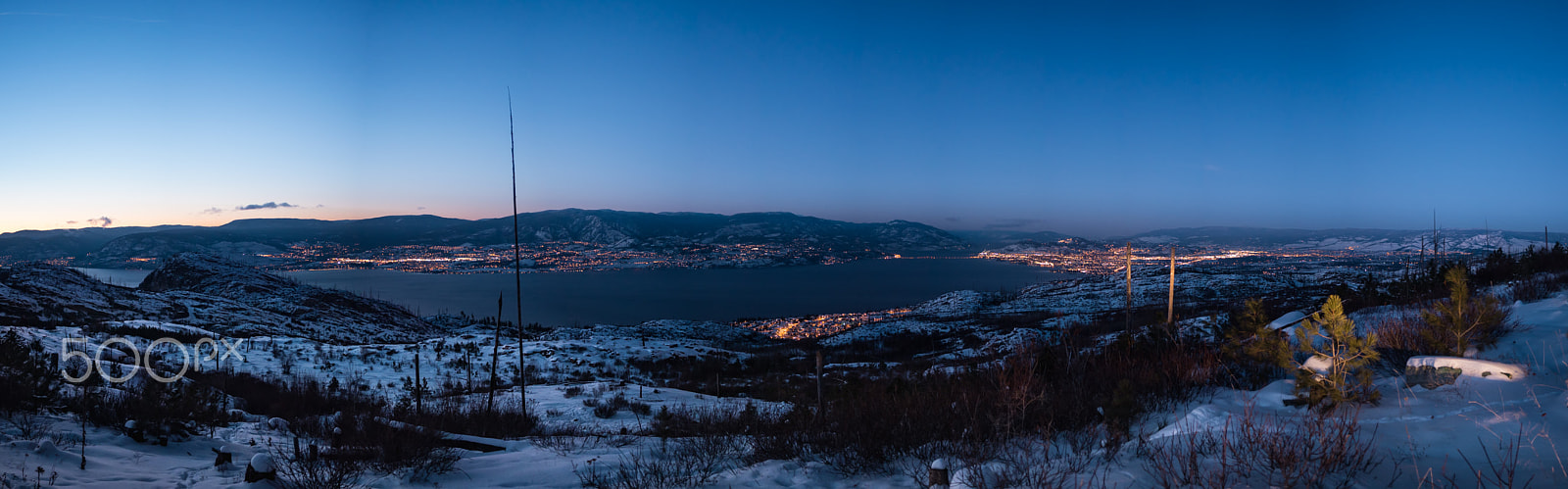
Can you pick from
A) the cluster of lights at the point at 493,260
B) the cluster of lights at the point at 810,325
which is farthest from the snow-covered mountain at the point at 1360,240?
the cluster of lights at the point at 493,260

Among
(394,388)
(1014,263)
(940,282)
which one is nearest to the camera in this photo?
(394,388)

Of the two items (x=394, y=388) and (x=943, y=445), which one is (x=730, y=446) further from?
(x=394, y=388)

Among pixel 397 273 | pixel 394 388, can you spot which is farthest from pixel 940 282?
pixel 397 273

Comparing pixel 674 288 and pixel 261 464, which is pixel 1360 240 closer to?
pixel 674 288

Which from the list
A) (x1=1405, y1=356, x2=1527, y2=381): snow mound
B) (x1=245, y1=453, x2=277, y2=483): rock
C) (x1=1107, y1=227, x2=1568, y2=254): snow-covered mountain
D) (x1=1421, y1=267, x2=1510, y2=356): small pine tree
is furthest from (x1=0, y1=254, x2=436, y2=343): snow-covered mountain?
(x1=1107, y1=227, x2=1568, y2=254): snow-covered mountain

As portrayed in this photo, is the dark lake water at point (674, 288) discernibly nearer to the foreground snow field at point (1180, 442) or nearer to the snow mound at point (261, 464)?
the foreground snow field at point (1180, 442)

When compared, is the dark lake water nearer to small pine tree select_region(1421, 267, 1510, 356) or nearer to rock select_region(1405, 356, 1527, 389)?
small pine tree select_region(1421, 267, 1510, 356)
